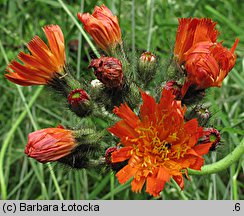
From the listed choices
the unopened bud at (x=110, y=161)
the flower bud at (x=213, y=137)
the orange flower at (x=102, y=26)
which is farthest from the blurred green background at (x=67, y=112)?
the unopened bud at (x=110, y=161)

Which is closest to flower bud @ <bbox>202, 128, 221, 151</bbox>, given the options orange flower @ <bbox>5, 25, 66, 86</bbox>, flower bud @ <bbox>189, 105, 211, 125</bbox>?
flower bud @ <bbox>189, 105, 211, 125</bbox>

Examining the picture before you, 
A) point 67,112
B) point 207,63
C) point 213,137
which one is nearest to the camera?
point 207,63

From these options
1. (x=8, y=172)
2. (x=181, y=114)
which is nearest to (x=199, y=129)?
(x=181, y=114)

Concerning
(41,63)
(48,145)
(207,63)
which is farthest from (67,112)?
(207,63)

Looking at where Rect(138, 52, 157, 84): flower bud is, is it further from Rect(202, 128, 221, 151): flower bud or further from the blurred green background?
the blurred green background

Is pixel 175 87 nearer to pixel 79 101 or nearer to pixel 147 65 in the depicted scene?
pixel 147 65

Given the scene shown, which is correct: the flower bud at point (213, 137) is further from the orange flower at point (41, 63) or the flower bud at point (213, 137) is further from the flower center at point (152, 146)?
the orange flower at point (41, 63)

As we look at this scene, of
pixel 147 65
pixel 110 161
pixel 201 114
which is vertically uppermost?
pixel 147 65
